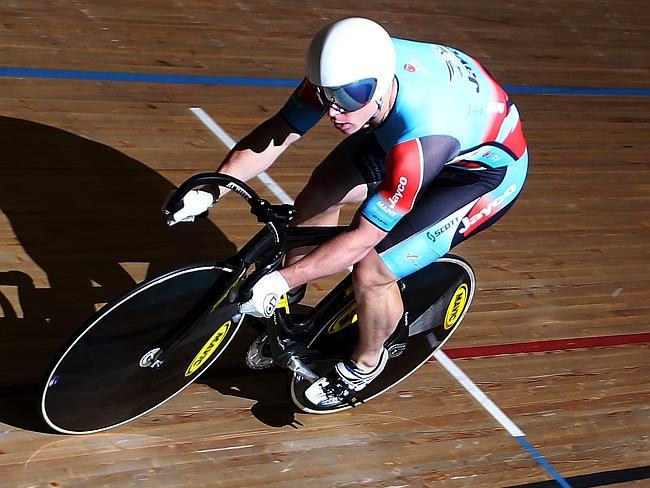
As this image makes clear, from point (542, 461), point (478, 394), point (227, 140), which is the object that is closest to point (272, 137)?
point (478, 394)

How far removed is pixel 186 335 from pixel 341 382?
708 millimetres

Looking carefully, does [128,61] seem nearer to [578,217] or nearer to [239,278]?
[578,217]

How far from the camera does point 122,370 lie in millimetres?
3279

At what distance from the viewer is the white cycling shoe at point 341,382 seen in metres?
3.70

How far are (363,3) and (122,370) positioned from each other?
14.8 feet

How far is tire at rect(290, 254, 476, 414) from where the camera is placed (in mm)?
3723

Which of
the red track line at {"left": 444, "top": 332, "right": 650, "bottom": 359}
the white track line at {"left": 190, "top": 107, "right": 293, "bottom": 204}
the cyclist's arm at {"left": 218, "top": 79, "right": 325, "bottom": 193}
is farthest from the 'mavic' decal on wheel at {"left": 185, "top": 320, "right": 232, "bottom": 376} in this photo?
→ the white track line at {"left": 190, "top": 107, "right": 293, "bottom": 204}

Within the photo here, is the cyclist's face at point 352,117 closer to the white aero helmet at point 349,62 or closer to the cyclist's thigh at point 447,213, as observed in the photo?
the white aero helmet at point 349,62

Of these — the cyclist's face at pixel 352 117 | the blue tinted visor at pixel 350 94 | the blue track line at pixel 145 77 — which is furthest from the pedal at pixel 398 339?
the blue track line at pixel 145 77

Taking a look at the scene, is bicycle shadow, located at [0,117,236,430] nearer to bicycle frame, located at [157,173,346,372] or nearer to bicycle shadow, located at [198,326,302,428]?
bicycle shadow, located at [198,326,302,428]

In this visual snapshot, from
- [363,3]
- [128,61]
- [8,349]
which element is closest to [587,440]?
[8,349]

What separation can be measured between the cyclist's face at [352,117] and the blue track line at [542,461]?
156 centimetres

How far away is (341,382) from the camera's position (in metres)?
3.72

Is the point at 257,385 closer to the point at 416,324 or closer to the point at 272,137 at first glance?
the point at 416,324
